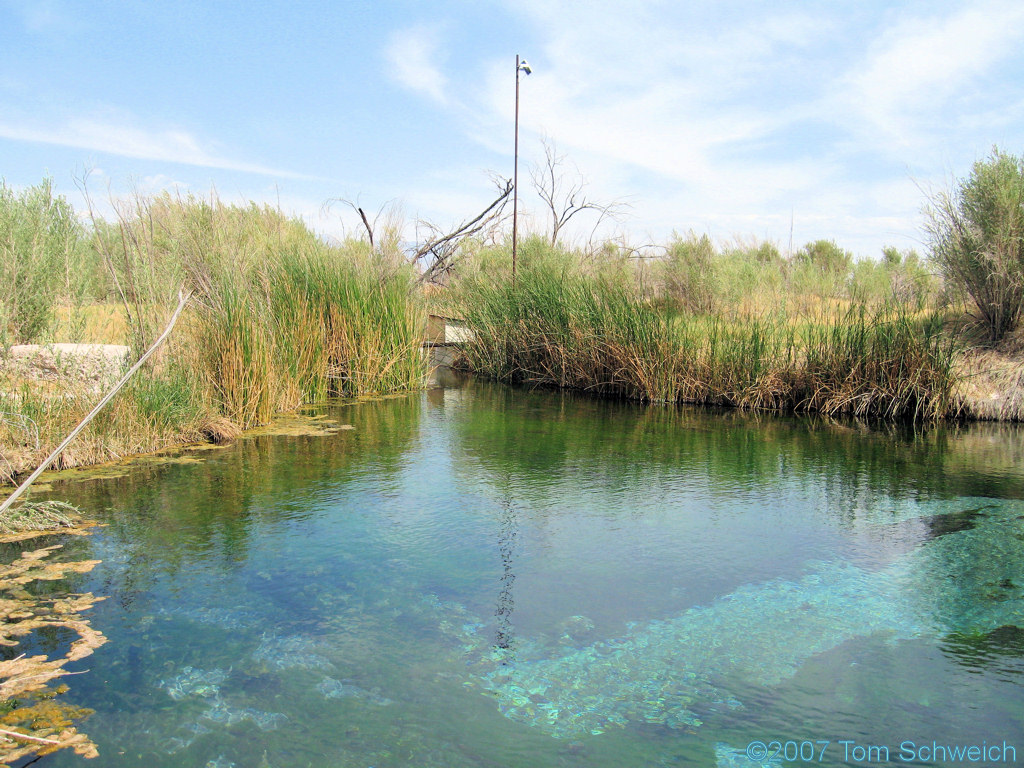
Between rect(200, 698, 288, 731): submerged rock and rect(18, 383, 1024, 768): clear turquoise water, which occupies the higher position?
rect(18, 383, 1024, 768): clear turquoise water

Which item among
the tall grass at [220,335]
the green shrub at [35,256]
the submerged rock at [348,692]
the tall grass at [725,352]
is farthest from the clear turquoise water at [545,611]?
the green shrub at [35,256]

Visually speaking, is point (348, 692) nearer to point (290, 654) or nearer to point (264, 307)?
point (290, 654)

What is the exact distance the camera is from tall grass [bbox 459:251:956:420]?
306 inches

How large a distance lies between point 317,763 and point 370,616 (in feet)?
2.98

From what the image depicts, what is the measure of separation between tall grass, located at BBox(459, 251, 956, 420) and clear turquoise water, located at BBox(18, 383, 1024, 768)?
236 centimetres

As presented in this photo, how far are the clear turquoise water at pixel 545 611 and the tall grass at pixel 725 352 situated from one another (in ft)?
7.75

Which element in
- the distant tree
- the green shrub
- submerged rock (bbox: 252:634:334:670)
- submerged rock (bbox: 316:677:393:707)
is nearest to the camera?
submerged rock (bbox: 316:677:393:707)

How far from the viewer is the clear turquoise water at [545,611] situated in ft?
7.41

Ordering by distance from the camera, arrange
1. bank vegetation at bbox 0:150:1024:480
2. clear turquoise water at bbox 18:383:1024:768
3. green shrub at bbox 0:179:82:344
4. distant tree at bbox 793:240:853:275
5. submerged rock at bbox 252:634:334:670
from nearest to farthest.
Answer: clear turquoise water at bbox 18:383:1024:768 < submerged rock at bbox 252:634:334:670 < bank vegetation at bbox 0:150:1024:480 < green shrub at bbox 0:179:82:344 < distant tree at bbox 793:240:853:275

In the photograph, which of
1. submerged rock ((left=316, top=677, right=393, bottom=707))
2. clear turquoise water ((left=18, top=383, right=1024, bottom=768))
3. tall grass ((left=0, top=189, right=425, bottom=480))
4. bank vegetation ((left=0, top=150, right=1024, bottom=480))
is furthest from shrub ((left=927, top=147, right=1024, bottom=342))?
submerged rock ((left=316, top=677, right=393, bottom=707))

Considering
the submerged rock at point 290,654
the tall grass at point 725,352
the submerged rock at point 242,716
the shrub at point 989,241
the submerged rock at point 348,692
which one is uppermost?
the shrub at point 989,241

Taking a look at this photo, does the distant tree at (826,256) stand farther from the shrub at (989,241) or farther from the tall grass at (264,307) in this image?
the tall grass at (264,307)

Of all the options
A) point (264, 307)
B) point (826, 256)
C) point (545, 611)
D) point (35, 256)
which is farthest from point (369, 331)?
point (826, 256)

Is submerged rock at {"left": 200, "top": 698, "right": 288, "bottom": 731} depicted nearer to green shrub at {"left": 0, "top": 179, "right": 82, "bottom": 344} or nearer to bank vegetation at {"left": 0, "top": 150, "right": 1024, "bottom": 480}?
bank vegetation at {"left": 0, "top": 150, "right": 1024, "bottom": 480}
